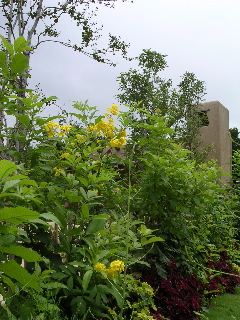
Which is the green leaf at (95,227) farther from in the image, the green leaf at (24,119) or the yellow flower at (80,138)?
the yellow flower at (80,138)

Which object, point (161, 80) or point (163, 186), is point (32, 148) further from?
point (161, 80)

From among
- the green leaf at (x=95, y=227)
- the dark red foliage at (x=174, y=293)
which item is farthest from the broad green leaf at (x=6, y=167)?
the dark red foliage at (x=174, y=293)

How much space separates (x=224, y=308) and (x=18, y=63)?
333cm

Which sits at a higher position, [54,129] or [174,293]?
[54,129]

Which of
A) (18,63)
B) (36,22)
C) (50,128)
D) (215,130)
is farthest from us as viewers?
(215,130)

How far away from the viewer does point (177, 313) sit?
3137 millimetres

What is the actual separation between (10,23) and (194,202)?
20.4ft

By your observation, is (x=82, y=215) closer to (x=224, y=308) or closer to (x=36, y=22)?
(x=224, y=308)

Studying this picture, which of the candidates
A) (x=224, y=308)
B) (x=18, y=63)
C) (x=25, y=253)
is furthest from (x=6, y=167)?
(x=224, y=308)

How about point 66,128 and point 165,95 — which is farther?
→ point 165,95

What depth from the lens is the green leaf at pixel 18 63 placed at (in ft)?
6.24

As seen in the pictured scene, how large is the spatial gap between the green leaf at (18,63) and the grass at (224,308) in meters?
2.69

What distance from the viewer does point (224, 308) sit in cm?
412

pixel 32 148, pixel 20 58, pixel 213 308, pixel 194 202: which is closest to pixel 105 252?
pixel 32 148
